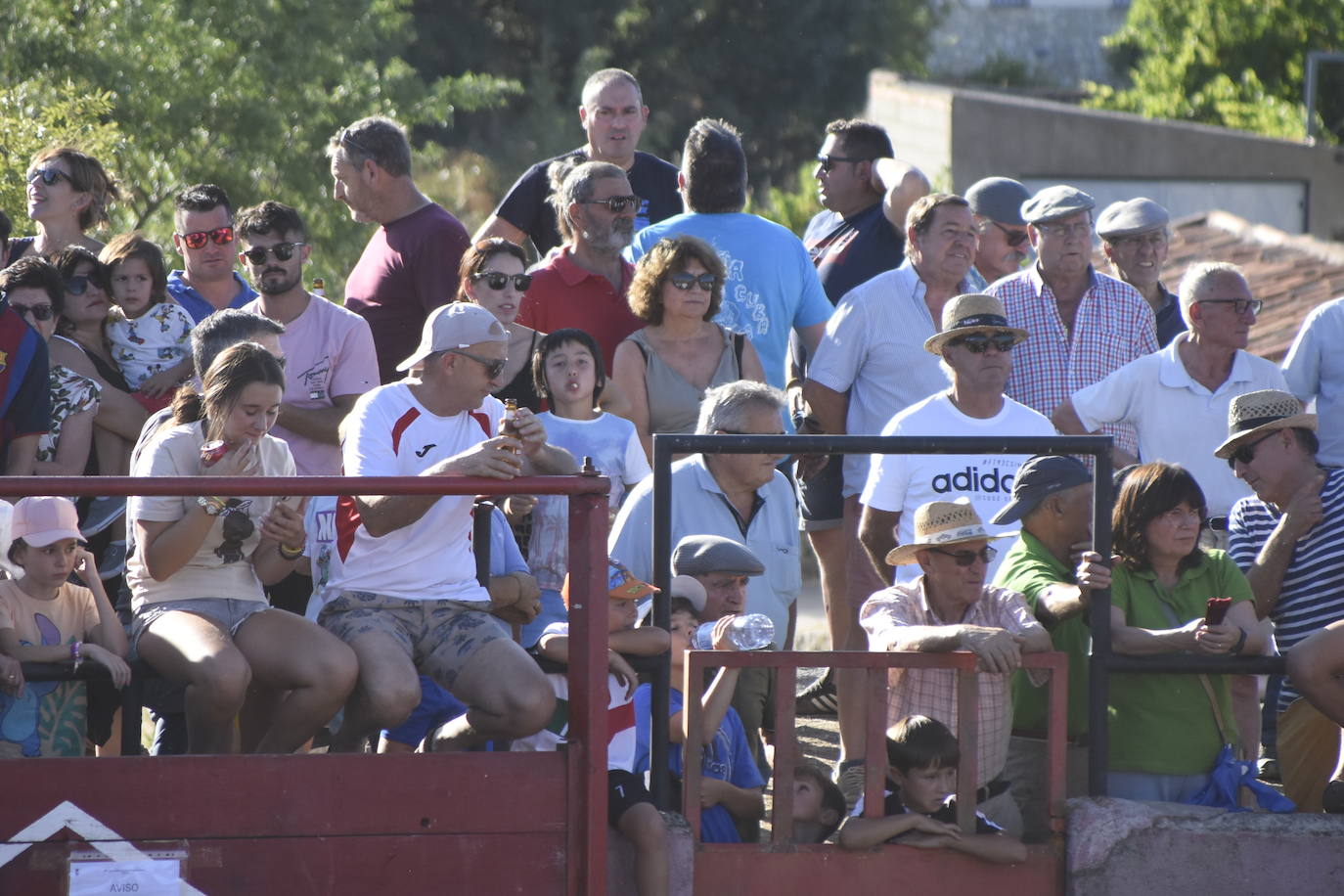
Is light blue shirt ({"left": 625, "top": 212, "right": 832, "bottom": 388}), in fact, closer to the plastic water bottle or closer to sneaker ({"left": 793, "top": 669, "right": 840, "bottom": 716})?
sneaker ({"left": 793, "top": 669, "right": 840, "bottom": 716})

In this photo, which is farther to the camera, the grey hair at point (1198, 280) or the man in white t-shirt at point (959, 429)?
the grey hair at point (1198, 280)

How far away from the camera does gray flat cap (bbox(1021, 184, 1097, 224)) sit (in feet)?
23.4

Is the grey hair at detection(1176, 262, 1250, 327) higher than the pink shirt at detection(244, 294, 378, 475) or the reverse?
higher

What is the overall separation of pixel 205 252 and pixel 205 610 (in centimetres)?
208

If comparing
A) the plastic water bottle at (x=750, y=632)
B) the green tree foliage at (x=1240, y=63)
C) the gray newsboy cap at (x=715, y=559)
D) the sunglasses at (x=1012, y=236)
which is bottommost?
the plastic water bottle at (x=750, y=632)

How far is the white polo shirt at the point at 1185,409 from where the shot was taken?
6.50 meters

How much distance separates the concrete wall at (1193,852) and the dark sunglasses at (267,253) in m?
3.27

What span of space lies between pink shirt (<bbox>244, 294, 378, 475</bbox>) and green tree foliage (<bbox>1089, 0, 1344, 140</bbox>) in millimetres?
21898

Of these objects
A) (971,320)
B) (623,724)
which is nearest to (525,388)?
(971,320)

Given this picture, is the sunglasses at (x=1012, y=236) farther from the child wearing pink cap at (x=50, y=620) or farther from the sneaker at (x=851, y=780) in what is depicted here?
the child wearing pink cap at (x=50, y=620)

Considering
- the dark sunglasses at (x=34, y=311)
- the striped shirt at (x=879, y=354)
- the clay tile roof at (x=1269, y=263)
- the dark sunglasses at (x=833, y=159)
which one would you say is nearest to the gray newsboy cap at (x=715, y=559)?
the striped shirt at (x=879, y=354)

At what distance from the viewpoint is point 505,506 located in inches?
222

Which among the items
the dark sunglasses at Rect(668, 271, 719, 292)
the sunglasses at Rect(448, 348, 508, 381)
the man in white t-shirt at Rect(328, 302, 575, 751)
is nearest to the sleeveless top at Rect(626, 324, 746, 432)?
the dark sunglasses at Rect(668, 271, 719, 292)

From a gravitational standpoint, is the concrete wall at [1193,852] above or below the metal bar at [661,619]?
below
